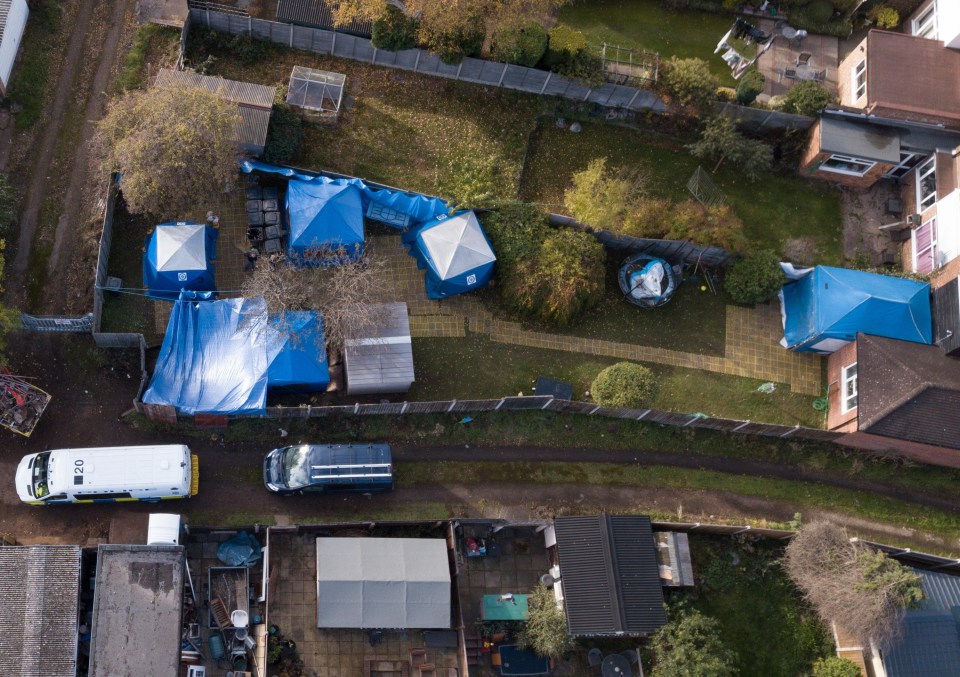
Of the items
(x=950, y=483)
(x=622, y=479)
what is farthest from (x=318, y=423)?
(x=950, y=483)

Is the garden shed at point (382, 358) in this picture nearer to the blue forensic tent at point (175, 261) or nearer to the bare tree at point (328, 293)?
the bare tree at point (328, 293)

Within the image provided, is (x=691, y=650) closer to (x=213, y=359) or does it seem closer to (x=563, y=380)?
(x=563, y=380)

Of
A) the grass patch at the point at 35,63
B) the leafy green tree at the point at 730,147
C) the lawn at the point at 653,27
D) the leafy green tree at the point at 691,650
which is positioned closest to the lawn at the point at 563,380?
the leafy green tree at the point at 691,650

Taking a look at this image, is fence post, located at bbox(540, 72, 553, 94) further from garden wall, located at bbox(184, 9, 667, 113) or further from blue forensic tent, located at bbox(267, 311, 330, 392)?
blue forensic tent, located at bbox(267, 311, 330, 392)

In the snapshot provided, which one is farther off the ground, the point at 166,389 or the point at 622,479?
the point at 166,389

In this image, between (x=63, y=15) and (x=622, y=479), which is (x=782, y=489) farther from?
(x=63, y=15)

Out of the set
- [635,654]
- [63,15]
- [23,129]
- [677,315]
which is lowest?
[635,654]
